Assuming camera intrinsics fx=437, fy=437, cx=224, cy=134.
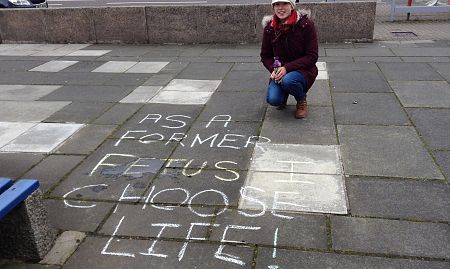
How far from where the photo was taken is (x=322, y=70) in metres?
7.50

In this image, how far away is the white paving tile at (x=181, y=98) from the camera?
6.09 meters

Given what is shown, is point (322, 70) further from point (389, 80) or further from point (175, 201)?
point (175, 201)

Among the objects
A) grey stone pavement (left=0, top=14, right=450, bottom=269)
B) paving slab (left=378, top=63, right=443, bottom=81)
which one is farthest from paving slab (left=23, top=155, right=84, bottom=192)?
paving slab (left=378, top=63, right=443, bottom=81)

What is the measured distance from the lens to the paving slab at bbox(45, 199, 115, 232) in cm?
333

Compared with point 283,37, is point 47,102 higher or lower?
lower

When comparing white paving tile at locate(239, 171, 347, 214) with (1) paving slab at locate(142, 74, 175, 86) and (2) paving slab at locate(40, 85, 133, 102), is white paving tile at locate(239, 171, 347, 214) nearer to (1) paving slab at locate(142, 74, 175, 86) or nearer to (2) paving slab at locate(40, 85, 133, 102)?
(2) paving slab at locate(40, 85, 133, 102)

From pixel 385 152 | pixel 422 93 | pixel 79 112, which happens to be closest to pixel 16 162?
pixel 79 112

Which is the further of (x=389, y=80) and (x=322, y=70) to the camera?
(x=322, y=70)

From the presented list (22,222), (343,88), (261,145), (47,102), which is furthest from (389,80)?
(22,222)

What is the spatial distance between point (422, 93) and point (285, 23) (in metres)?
2.46

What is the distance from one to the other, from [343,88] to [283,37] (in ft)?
5.87

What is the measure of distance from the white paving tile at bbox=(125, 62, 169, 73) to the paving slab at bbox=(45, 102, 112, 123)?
76.9 inches

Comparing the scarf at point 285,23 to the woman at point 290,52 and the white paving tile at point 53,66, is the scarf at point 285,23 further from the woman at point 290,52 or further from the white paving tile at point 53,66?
the white paving tile at point 53,66

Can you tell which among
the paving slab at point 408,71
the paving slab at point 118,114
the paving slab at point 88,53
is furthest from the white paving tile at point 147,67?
the paving slab at point 408,71
